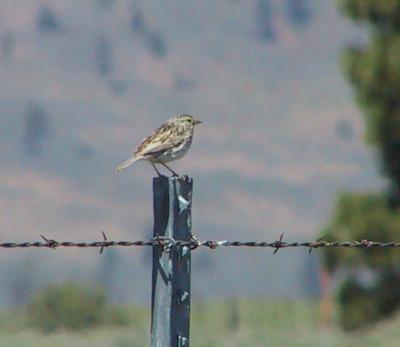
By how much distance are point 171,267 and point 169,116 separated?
5462 inches

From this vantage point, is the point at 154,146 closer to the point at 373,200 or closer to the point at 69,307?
the point at 373,200

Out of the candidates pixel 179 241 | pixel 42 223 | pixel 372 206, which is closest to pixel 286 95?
pixel 42 223

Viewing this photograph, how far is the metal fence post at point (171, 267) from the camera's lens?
303 inches

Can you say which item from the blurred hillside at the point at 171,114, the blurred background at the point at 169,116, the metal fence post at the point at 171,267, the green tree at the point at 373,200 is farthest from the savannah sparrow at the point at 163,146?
the blurred hillside at the point at 171,114

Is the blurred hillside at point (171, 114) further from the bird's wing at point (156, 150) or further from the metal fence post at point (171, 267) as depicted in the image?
the metal fence post at point (171, 267)

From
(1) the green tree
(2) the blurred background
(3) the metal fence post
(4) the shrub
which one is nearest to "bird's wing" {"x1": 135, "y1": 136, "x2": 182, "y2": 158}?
(3) the metal fence post

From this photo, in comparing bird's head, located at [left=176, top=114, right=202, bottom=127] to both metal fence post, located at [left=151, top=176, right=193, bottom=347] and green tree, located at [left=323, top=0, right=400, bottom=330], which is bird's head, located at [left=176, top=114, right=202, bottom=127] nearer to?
metal fence post, located at [left=151, top=176, right=193, bottom=347]

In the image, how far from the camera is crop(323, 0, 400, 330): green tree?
34438 mm

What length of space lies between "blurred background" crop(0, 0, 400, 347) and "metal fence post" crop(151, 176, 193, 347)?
8780cm

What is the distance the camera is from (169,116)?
146375 millimetres

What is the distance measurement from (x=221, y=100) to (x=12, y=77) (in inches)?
831

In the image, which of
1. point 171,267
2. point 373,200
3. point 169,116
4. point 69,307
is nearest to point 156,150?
point 171,267

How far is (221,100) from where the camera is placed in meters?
172

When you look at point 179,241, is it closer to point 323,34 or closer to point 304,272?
point 304,272
